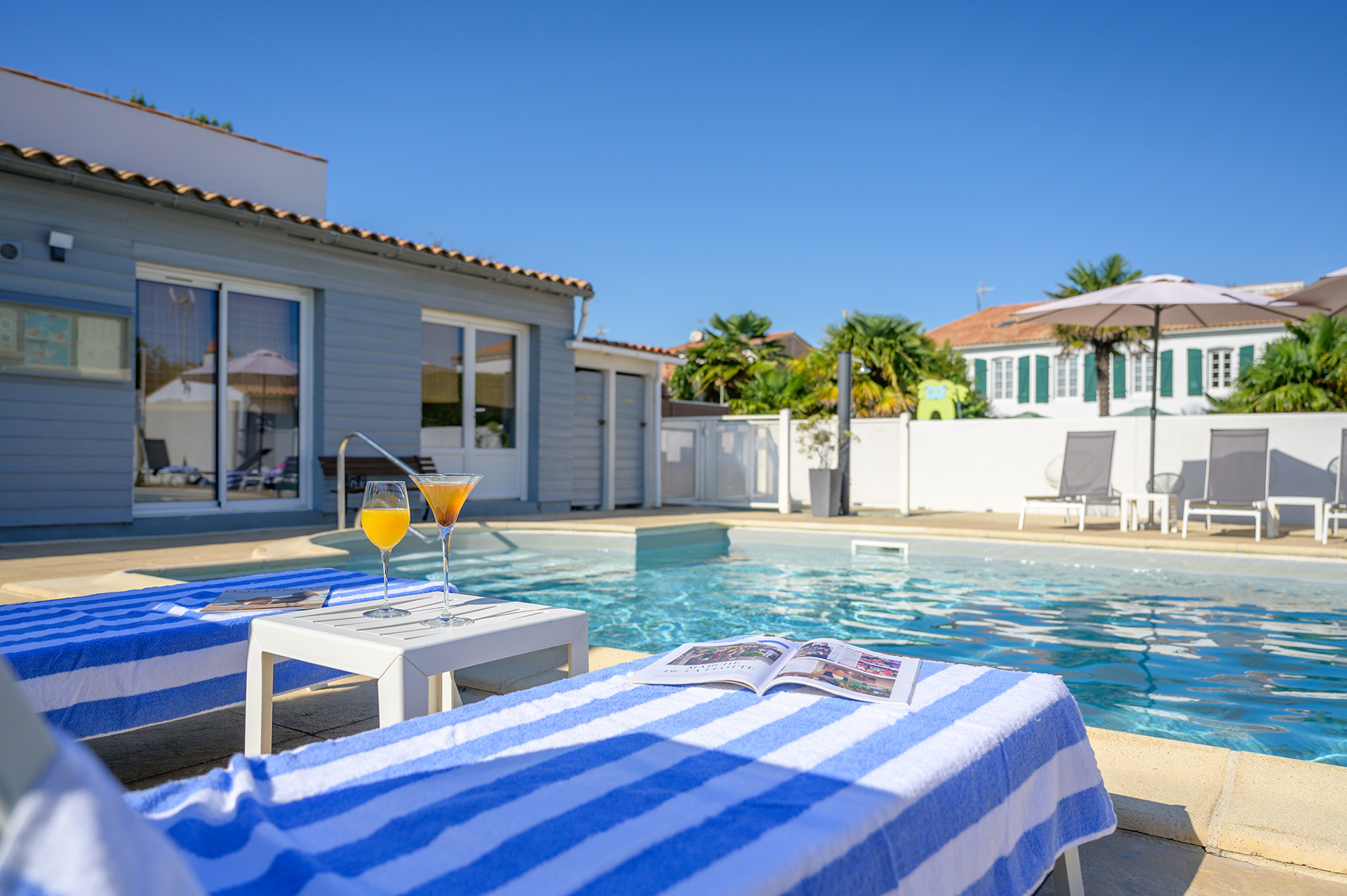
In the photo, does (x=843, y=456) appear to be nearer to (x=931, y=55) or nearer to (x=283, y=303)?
(x=283, y=303)

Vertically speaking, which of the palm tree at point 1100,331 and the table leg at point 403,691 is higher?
the palm tree at point 1100,331

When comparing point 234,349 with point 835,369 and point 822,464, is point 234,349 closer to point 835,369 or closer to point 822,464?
point 822,464

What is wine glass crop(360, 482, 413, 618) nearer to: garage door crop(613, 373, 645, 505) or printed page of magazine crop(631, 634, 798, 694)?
printed page of magazine crop(631, 634, 798, 694)

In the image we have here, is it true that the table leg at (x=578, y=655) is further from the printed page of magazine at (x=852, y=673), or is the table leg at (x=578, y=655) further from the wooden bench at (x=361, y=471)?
the wooden bench at (x=361, y=471)

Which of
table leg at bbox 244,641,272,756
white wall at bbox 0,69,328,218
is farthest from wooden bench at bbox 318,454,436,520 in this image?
table leg at bbox 244,641,272,756

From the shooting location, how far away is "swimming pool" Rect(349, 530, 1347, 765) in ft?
11.7

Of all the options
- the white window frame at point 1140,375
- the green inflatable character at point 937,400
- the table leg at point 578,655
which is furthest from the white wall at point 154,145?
the white window frame at point 1140,375

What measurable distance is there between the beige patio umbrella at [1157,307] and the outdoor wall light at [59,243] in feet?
28.5

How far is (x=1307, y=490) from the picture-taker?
9.45 metres

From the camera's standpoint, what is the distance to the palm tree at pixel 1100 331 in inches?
1014

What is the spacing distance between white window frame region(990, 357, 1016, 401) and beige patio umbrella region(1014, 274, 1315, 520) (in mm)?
23655

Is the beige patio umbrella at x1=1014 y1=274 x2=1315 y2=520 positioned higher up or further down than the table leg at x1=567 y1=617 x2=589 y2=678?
higher up

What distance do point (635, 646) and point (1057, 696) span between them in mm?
3354

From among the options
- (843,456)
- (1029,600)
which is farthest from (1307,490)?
(1029,600)
